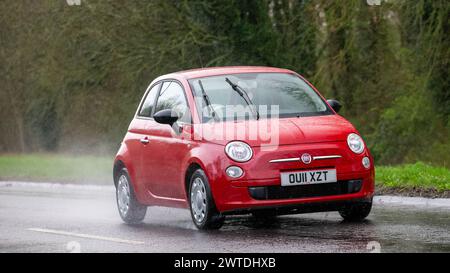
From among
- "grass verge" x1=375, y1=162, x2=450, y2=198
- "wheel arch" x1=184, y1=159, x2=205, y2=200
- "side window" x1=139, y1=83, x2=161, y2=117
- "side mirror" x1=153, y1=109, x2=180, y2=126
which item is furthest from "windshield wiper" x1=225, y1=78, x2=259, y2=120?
"grass verge" x1=375, y1=162, x2=450, y2=198

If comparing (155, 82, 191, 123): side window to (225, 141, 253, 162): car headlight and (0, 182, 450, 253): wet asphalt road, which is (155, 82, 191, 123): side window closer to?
(225, 141, 253, 162): car headlight

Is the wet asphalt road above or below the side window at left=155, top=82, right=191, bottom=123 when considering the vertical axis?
below

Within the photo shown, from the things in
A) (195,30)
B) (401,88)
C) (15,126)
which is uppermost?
(195,30)

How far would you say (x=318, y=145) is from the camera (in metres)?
11.7

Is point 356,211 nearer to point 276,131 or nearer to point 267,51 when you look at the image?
point 276,131

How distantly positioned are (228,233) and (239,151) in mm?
886

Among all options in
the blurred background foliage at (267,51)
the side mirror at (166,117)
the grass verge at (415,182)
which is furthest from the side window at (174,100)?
the blurred background foliage at (267,51)

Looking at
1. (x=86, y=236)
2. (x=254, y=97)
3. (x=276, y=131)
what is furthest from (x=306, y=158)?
(x=86, y=236)

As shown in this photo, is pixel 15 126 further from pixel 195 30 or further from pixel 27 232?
pixel 27 232

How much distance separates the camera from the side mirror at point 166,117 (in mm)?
12609

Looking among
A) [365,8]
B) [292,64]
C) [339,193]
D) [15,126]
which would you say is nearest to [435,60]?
[365,8]

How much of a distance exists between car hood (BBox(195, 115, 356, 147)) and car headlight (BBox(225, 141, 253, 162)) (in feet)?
0.20

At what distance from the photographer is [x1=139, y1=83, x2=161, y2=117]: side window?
45.9ft
